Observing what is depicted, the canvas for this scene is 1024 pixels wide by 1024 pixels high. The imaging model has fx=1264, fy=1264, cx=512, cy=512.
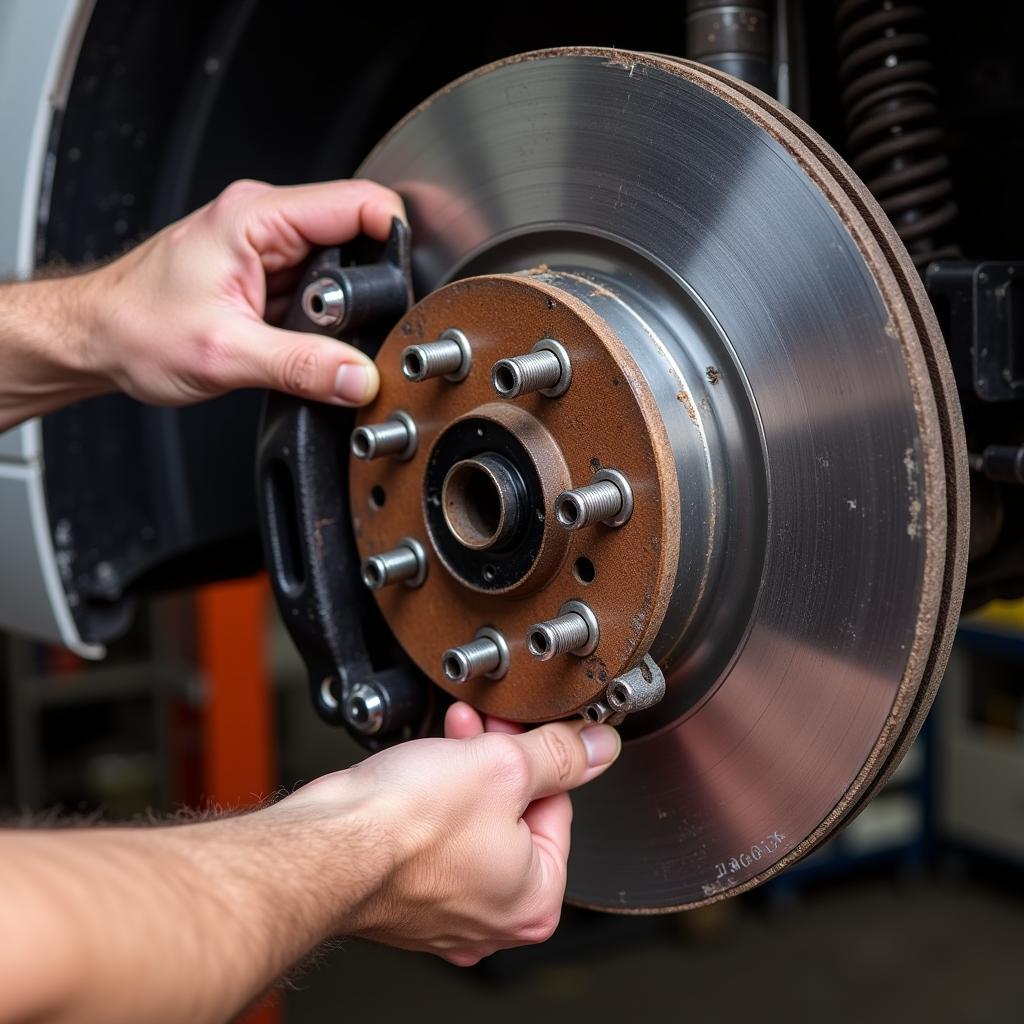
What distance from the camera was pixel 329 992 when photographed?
2.88 meters

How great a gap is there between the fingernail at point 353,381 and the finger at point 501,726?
20cm

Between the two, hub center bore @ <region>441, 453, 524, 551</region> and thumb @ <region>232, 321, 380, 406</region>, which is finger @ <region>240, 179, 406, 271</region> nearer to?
thumb @ <region>232, 321, 380, 406</region>

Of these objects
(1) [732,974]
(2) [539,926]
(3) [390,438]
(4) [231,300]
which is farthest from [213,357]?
(1) [732,974]

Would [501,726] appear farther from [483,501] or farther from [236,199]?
[236,199]

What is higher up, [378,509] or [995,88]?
[995,88]

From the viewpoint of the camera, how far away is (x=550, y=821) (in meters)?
0.70

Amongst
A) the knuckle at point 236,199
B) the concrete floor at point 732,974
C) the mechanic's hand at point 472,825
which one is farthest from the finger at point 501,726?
the concrete floor at point 732,974

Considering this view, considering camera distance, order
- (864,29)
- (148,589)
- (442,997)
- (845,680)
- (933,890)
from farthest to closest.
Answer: (933,890) → (442,997) → (148,589) → (864,29) → (845,680)

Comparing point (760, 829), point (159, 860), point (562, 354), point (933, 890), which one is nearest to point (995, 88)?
point (562, 354)

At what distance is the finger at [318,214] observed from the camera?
745 millimetres

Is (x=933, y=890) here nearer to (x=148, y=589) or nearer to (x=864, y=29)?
(x=148, y=589)

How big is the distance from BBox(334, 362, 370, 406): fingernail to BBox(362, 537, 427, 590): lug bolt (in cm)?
9

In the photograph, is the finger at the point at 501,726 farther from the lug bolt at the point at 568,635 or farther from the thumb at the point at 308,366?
the thumb at the point at 308,366

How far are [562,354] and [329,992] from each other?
2586 millimetres
